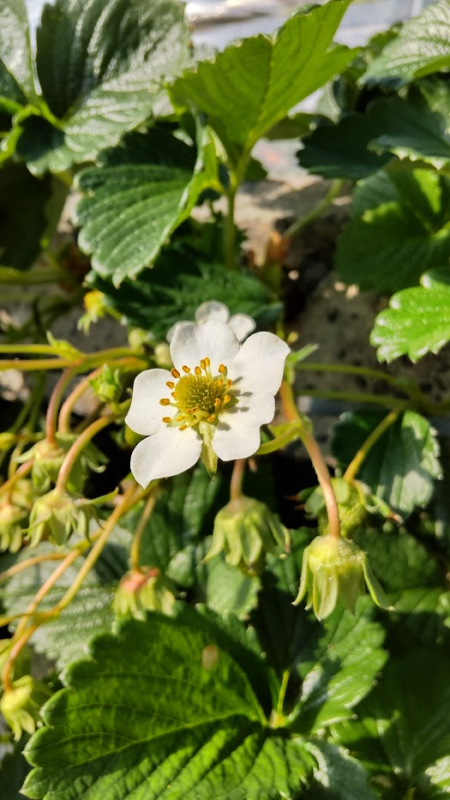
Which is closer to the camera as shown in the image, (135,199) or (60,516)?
(60,516)

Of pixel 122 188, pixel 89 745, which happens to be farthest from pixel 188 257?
pixel 89 745

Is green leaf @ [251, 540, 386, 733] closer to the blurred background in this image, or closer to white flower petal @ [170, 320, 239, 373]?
white flower petal @ [170, 320, 239, 373]

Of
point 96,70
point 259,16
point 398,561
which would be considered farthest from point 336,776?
point 259,16

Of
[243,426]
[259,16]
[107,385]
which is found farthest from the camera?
[259,16]

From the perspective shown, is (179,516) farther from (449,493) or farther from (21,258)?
(21,258)

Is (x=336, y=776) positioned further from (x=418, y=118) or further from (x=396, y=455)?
(x=418, y=118)

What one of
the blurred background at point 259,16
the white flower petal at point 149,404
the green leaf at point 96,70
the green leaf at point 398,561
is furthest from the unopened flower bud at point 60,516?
the blurred background at point 259,16
